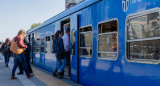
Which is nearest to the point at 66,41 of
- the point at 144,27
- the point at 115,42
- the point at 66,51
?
the point at 66,51

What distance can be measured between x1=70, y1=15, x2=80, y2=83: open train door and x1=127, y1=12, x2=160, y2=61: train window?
8.89 feet

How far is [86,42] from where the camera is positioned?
627 centimetres

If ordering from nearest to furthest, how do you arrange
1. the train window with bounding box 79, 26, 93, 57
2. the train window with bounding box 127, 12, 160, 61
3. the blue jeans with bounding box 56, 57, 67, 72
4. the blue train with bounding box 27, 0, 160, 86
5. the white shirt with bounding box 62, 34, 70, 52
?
the train window with bounding box 127, 12, 160, 61 < the blue train with bounding box 27, 0, 160, 86 < the train window with bounding box 79, 26, 93, 57 < the white shirt with bounding box 62, 34, 70, 52 < the blue jeans with bounding box 56, 57, 67, 72

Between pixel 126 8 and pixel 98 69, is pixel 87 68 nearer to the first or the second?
pixel 98 69

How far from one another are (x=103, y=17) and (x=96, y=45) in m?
0.75

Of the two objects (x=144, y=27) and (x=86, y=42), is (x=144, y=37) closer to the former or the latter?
(x=144, y=27)

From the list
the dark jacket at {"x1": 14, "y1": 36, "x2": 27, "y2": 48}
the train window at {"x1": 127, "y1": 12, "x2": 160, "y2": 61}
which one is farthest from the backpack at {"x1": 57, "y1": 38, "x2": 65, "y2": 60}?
the train window at {"x1": 127, "y1": 12, "x2": 160, "y2": 61}

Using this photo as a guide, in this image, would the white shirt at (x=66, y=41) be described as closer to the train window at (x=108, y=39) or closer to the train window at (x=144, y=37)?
the train window at (x=108, y=39)

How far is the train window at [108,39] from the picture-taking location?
4809 millimetres

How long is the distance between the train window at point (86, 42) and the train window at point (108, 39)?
1.78ft

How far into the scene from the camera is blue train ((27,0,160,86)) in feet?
12.1

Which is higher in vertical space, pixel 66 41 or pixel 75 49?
pixel 66 41

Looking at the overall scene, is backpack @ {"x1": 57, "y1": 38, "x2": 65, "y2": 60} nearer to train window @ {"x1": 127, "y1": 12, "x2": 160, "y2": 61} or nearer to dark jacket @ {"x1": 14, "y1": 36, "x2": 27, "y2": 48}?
dark jacket @ {"x1": 14, "y1": 36, "x2": 27, "y2": 48}

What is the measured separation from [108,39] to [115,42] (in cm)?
32
